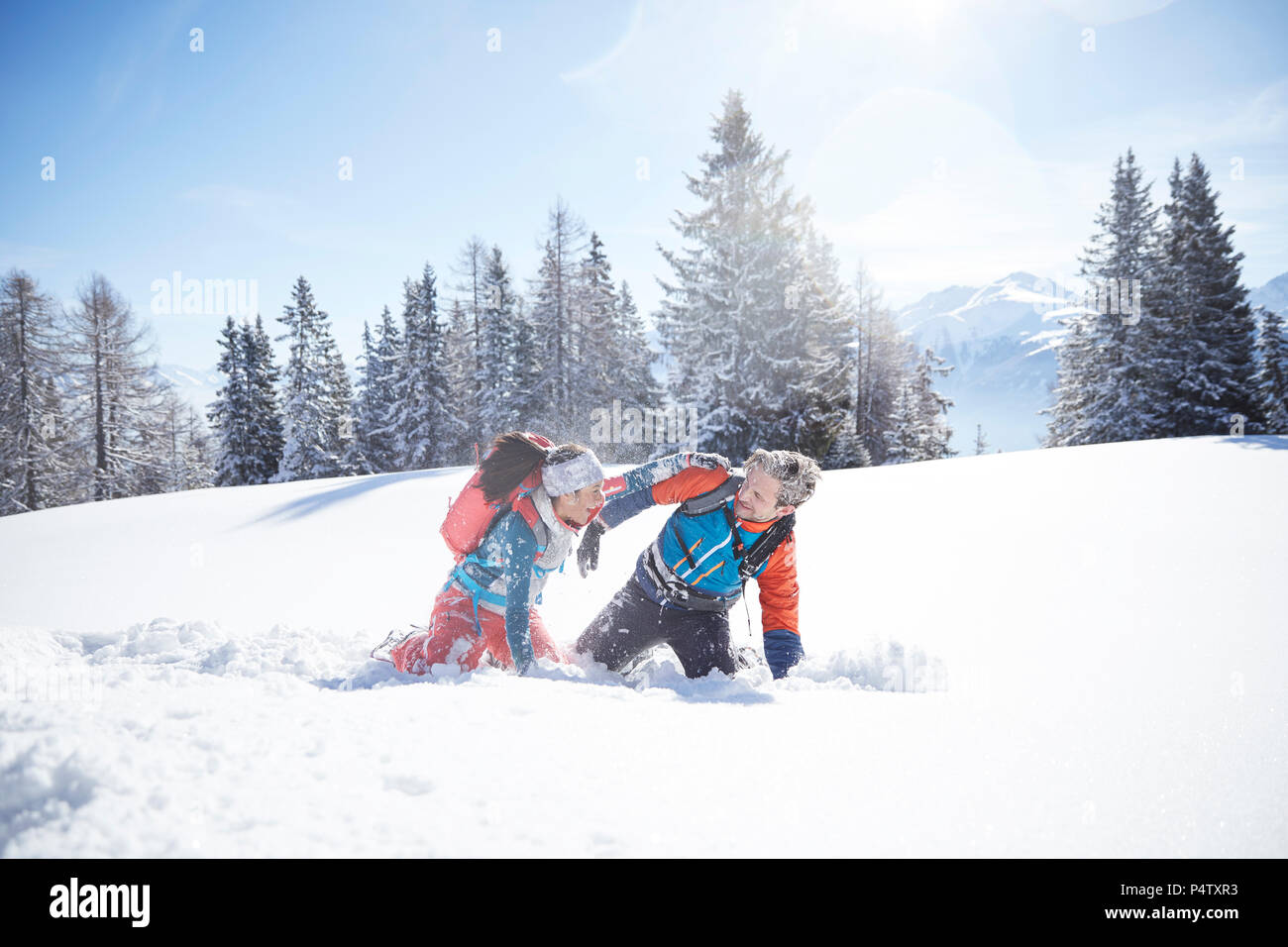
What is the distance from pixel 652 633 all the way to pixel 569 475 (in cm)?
121

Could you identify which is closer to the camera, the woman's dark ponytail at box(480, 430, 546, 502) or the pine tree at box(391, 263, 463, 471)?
the woman's dark ponytail at box(480, 430, 546, 502)

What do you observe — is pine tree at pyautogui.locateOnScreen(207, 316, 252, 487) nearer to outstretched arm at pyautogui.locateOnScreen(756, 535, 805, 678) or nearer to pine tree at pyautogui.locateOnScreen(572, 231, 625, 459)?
pine tree at pyautogui.locateOnScreen(572, 231, 625, 459)

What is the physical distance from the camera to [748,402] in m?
16.6

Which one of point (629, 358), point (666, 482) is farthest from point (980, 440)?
point (666, 482)

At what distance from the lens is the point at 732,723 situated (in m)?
2.13

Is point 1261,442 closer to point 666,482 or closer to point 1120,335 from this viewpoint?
point 666,482

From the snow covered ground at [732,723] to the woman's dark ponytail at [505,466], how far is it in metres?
1.02

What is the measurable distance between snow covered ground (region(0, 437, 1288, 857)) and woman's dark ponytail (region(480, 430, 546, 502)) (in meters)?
1.02

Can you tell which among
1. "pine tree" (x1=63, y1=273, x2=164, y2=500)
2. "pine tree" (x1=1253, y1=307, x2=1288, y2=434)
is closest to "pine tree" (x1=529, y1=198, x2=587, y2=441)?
"pine tree" (x1=63, y1=273, x2=164, y2=500)

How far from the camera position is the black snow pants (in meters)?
3.47
